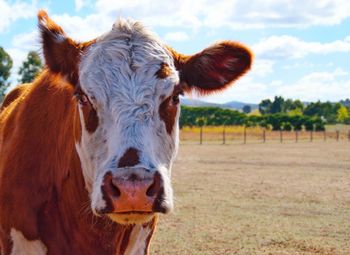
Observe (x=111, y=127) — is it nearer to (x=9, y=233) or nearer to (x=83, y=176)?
(x=83, y=176)

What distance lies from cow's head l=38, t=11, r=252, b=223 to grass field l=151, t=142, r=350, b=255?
1.34m

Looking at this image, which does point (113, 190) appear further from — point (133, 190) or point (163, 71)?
point (163, 71)

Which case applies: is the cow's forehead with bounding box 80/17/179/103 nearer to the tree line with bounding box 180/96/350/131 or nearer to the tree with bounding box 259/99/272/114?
the tree line with bounding box 180/96/350/131

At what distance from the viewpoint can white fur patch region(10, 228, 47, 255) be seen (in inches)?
180

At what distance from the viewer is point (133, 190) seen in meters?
3.47

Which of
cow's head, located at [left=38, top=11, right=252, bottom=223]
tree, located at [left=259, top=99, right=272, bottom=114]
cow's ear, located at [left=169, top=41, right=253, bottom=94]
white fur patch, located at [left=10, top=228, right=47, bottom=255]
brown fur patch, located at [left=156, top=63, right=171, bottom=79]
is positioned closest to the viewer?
cow's head, located at [left=38, top=11, right=252, bottom=223]

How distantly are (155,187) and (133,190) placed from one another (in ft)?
0.56

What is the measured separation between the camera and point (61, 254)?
15.2 feet

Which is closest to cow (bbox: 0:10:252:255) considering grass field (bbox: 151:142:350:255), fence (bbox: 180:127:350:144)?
grass field (bbox: 151:142:350:255)

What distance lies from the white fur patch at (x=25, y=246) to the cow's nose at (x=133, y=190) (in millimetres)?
1250

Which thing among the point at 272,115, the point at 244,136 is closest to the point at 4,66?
the point at 244,136

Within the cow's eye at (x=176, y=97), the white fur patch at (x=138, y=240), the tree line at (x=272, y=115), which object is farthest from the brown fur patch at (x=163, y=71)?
the tree line at (x=272, y=115)

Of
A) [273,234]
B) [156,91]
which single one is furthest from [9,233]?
[273,234]

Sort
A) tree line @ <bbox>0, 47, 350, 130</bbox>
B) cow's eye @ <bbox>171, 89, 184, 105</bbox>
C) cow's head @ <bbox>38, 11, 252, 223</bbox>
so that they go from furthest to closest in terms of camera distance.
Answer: tree line @ <bbox>0, 47, 350, 130</bbox> → cow's eye @ <bbox>171, 89, 184, 105</bbox> → cow's head @ <bbox>38, 11, 252, 223</bbox>
